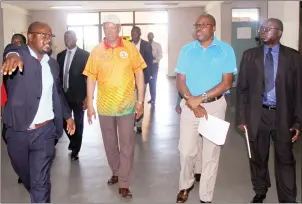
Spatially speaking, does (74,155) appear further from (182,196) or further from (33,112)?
(33,112)

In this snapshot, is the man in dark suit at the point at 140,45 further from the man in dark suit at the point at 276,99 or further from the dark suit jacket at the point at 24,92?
the dark suit jacket at the point at 24,92

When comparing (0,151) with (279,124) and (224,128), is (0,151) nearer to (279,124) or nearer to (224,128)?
(224,128)

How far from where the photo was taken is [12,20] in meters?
16.7

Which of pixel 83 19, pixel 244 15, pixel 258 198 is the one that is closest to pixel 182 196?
pixel 258 198

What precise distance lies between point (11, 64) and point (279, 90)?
2108 mm

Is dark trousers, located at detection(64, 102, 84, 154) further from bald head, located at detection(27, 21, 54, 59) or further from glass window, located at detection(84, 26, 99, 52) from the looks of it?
glass window, located at detection(84, 26, 99, 52)

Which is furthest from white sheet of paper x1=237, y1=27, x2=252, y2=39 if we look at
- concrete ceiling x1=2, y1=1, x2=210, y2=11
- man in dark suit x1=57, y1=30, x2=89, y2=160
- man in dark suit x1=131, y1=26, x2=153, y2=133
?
man in dark suit x1=57, y1=30, x2=89, y2=160

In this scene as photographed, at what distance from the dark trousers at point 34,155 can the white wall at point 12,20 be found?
13.2 m

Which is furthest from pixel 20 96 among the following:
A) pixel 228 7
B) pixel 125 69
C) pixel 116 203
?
pixel 228 7

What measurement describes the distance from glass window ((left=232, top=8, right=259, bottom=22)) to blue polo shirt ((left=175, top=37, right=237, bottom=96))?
11885 mm

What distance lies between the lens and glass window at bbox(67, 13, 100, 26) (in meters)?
20.2

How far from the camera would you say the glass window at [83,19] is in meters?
20.2

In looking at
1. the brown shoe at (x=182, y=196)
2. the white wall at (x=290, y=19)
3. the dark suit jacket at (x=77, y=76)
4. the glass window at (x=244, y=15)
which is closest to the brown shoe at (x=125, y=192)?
the brown shoe at (x=182, y=196)

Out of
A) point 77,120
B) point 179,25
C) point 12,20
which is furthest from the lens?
point 179,25
